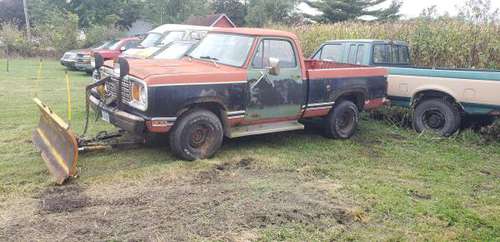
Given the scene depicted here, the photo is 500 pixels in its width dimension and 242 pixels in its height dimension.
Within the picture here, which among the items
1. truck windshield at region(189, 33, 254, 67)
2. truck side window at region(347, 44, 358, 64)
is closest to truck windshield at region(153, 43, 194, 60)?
truck windshield at region(189, 33, 254, 67)

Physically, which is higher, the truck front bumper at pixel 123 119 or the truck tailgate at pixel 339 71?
the truck tailgate at pixel 339 71

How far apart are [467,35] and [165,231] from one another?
9922 mm

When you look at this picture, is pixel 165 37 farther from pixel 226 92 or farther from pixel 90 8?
pixel 90 8

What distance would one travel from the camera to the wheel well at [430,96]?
8.55 meters

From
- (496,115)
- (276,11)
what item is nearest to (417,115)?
(496,115)

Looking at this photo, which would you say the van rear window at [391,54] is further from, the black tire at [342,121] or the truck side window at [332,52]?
the black tire at [342,121]

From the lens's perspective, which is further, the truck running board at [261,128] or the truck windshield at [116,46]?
the truck windshield at [116,46]

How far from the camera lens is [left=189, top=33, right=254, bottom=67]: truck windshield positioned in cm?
710

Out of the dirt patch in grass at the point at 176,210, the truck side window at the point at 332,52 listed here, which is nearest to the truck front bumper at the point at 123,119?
the dirt patch in grass at the point at 176,210

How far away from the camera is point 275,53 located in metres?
7.35

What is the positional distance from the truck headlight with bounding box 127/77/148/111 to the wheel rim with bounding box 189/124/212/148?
81 cm

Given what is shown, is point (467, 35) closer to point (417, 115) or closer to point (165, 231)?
point (417, 115)

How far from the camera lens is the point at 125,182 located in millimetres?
5562

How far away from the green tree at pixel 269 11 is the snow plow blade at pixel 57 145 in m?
35.6
